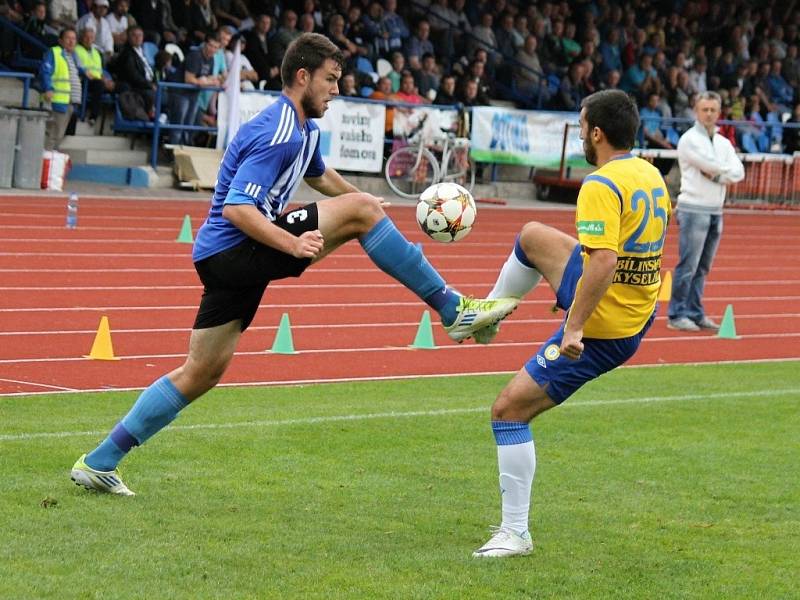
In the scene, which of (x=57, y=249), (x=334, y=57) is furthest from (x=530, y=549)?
(x=57, y=249)

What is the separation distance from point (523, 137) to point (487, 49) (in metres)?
3.68

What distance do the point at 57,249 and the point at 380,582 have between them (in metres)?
11.4

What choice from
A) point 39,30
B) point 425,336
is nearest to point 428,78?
point 39,30

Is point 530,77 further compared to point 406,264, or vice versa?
point 530,77

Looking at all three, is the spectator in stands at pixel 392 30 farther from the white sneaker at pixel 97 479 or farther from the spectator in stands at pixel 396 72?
the white sneaker at pixel 97 479

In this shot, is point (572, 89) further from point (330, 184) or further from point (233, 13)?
point (330, 184)

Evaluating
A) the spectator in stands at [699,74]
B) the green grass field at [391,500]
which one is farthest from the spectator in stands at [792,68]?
the green grass field at [391,500]

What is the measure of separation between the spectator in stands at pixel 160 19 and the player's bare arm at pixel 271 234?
17814 mm

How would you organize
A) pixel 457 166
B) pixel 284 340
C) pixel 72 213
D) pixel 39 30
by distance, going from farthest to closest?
pixel 457 166
pixel 39 30
pixel 72 213
pixel 284 340

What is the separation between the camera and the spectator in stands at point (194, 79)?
74.2 ft

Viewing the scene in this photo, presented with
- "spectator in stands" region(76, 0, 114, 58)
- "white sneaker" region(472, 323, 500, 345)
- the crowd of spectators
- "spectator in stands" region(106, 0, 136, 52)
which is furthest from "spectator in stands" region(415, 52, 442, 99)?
"white sneaker" region(472, 323, 500, 345)

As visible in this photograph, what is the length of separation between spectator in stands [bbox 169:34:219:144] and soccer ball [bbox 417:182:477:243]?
632 inches

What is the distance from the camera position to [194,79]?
74.4 feet

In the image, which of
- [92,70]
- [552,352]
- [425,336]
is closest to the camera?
[552,352]
